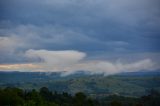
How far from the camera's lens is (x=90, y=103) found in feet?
506

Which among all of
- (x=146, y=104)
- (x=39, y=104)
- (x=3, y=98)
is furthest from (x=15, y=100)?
(x=146, y=104)

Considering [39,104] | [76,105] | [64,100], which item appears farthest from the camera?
[64,100]

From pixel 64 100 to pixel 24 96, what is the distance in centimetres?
3550

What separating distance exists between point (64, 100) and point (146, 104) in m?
48.2

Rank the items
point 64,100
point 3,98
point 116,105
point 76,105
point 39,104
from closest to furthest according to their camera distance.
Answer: point 39,104 < point 3,98 < point 116,105 < point 76,105 < point 64,100

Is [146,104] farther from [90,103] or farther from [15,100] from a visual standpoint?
[15,100]

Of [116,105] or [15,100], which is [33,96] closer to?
[15,100]

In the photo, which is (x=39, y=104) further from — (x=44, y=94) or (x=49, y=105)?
(x=44, y=94)

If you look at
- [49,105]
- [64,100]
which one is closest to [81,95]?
[64,100]

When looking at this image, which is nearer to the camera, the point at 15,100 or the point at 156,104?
the point at 15,100

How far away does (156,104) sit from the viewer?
19375cm

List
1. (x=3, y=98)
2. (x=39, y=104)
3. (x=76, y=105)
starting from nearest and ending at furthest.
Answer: (x=39, y=104) → (x=3, y=98) → (x=76, y=105)

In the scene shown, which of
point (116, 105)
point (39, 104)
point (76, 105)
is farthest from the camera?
point (76, 105)

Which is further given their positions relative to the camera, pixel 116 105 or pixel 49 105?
pixel 116 105
